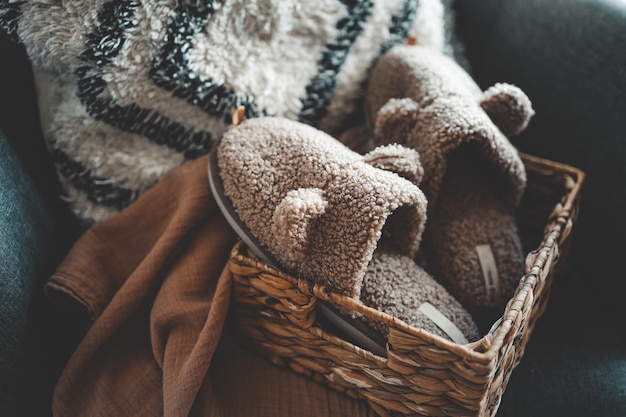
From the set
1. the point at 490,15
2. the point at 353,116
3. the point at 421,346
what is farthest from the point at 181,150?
the point at 490,15

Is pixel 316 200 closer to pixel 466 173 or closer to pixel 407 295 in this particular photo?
pixel 407 295

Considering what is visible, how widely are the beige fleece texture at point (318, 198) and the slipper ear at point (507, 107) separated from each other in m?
0.15

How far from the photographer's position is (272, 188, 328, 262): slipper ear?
458 mm

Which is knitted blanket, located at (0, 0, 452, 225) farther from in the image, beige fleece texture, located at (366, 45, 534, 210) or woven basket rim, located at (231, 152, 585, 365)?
woven basket rim, located at (231, 152, 585, 365)

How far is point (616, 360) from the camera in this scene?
61 cm

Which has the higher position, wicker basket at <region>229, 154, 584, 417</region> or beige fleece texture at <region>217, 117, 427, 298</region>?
beige fleece texture at <region>217, 117, 427, 298</region>

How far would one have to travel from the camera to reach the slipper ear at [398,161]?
537mm

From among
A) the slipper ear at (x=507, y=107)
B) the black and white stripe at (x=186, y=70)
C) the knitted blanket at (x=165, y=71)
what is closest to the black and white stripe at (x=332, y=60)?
the knitted blanket at (x=165, y=71)

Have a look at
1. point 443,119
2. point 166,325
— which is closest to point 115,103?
point 166,325

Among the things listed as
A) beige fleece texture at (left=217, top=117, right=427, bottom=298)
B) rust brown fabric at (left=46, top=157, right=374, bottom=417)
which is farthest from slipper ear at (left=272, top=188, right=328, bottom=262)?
rust brown fabric at (left=46, top=157, right=374, bottom=417)

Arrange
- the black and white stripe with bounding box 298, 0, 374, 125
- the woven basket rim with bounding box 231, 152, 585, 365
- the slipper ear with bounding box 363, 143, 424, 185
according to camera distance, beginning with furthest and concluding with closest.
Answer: the black and white stripe with bounding box 298, 0, 374, 125 < the slipper ear with bounding box 363, 143, 424, 185 < the woven basket rim with bounding box 231, 152, 585, 365

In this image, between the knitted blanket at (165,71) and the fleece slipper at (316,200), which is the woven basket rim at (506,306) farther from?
the knitted blanket at (165,71)

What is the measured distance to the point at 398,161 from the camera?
0.54 m

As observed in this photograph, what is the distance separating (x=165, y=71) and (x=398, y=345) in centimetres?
44
